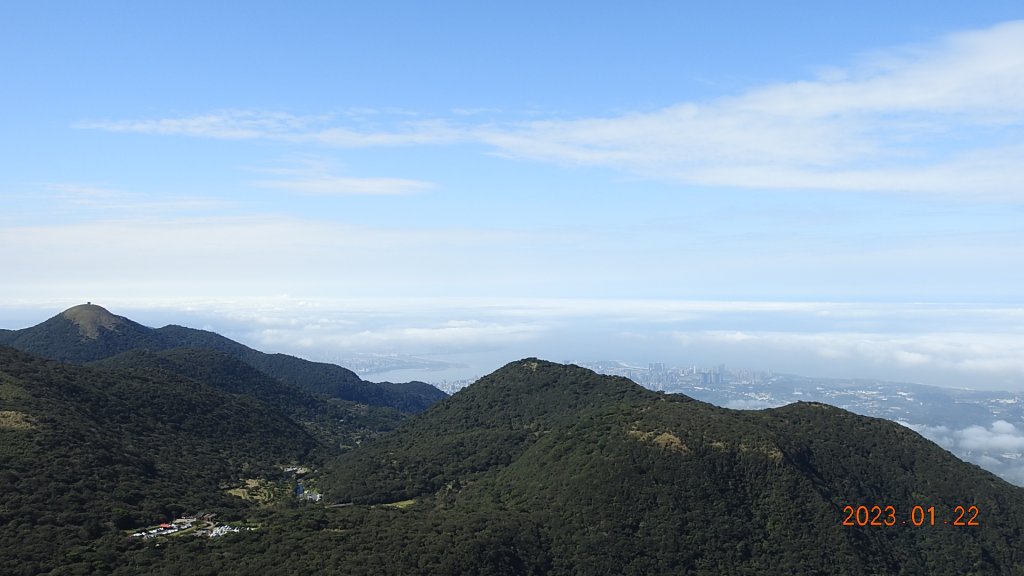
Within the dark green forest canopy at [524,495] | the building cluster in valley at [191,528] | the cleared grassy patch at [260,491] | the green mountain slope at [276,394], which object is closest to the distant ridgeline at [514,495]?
the dark green forest canopy at [524,495]

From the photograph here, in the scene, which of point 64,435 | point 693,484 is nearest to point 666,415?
point 693,484

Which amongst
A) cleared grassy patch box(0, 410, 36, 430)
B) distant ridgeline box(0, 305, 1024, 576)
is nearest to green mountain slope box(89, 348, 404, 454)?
distant ridgeline box(0, 305, 1024, 576)

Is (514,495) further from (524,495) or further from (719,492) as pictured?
(719,492)

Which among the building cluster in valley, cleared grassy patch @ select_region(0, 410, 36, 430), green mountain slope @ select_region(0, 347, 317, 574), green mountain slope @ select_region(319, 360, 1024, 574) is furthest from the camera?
cleared grassy patch @ select_region(0, 410, 36, 430)

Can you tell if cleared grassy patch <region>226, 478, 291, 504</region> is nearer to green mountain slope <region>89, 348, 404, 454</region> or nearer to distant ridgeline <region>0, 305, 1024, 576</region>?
distant ridgeline <region>0, 305, 1024, 576</region>

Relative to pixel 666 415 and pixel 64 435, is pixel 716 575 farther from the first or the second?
pixel 64 435

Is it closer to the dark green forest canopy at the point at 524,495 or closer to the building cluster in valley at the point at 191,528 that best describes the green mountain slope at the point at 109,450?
the dark green forest canopy at the point at 524,495
